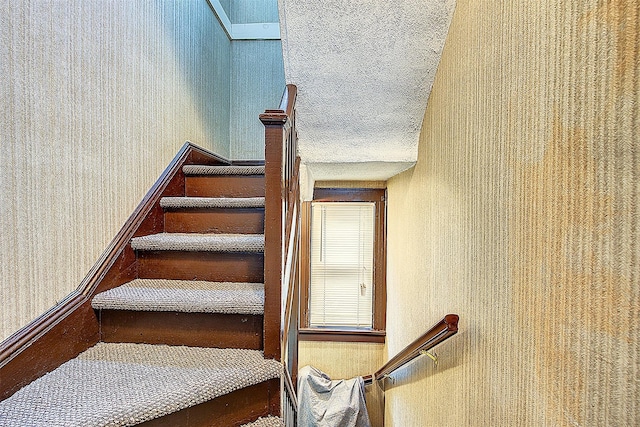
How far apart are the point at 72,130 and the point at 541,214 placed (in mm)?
1558

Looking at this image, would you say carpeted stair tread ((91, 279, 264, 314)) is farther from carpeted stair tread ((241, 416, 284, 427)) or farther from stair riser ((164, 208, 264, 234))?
stair riser ((164, 208, 264, 234))

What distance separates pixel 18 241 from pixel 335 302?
9.49 ft

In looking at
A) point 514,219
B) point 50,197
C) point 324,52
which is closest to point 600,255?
point 514,219

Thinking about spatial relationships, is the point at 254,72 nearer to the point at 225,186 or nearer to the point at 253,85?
the point at 253,85

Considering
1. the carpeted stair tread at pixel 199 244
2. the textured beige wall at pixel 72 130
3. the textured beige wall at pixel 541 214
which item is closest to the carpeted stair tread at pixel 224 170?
the textured beige wall at pixel 72 130

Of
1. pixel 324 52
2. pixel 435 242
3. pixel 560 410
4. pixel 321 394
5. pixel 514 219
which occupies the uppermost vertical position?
pixel 324 52

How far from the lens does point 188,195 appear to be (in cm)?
223

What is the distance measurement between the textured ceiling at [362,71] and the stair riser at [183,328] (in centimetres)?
118

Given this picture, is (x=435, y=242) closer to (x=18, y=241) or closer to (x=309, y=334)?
(x=18, y=241)

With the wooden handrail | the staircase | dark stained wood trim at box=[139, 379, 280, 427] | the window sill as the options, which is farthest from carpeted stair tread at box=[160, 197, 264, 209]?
the window sill

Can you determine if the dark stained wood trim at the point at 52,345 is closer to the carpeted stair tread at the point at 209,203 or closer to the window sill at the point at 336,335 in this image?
the carpeted stair tread at the point at 209,203

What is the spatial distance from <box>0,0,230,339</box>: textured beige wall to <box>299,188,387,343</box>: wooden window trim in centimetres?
178

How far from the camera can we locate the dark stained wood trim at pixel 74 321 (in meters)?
1.06

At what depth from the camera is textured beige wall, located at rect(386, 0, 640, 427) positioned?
0.58m
